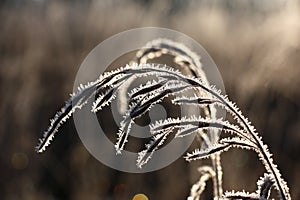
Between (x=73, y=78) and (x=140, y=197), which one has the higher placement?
(x=73, y=78)

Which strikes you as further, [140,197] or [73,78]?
[73,78]

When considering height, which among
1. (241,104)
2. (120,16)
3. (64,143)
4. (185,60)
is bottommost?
(185,60)

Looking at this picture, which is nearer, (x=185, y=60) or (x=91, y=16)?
(x=185, y=60)

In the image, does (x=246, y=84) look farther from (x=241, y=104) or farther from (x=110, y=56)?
(x=110, y=56)

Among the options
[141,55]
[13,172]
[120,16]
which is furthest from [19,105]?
[141,55]

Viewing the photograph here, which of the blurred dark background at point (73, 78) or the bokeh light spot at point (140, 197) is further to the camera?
the bokeh light spot at point (140, 197)

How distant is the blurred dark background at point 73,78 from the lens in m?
5.70

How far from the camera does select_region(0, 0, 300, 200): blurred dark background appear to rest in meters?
5.70

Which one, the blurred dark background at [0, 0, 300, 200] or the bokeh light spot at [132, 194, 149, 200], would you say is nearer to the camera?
the blurred dark background at [0, 0, 300, 200]

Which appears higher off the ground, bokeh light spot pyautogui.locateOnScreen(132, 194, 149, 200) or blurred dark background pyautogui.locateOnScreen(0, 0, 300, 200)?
blurred dark background pyautogui.locateOnScreen(0, 0, 300, 200)

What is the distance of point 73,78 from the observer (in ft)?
26.1

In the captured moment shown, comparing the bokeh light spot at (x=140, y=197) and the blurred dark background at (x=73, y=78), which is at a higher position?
the blurred dark background at (x=73, y=78)

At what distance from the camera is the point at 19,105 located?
6.99 metres

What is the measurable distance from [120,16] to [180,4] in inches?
73.8
